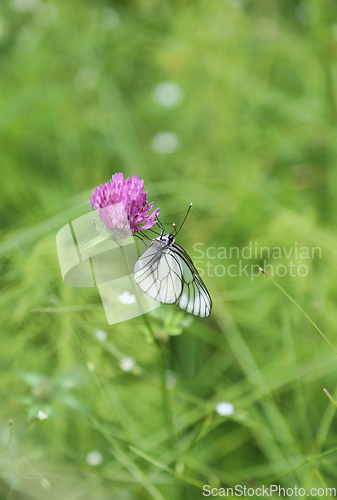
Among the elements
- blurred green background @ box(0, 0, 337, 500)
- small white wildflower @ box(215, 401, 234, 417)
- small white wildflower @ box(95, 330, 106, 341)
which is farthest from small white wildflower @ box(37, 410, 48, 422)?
small white wildflower @ box(215, 401, 234, 417)

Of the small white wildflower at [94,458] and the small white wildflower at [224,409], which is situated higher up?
the small white wildflower at [224,409]

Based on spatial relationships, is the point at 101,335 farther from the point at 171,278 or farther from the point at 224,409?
the point at 224,409

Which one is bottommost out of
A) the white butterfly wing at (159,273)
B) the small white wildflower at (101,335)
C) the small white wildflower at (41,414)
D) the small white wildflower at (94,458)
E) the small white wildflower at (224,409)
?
the small white wildflower at (94,458)

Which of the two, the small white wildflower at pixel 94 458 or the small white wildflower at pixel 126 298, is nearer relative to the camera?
the small white wildflower at pixel 126 298

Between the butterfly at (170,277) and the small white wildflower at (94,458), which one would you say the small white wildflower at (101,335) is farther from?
the small white wildflower at (94,458)

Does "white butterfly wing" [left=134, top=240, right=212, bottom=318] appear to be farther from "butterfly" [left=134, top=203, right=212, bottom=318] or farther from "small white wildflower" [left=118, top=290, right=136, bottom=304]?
"small white wildflower" [left=118, top=290, right=136, bottom=304]

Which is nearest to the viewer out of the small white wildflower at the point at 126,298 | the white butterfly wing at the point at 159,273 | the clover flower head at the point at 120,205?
the clover flower head at the point at 120,205

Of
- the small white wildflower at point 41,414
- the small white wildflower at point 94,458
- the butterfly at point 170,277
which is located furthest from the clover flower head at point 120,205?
the small white wildflower at point 94,458

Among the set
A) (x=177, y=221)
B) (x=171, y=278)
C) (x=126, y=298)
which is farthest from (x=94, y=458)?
(x=177, y=221)
